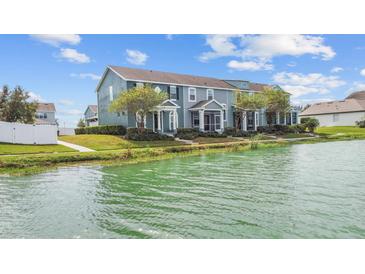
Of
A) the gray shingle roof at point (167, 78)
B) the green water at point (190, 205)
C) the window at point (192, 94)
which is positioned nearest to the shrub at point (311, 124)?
the gray shingle roof at point (167, 78)

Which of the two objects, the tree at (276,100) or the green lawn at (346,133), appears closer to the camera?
the green lawn at (346,133)

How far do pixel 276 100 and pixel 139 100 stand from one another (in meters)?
16.4

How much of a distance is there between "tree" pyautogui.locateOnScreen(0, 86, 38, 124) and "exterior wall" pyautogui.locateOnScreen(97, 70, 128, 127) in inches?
245

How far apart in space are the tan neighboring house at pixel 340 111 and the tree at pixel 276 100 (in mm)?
15508

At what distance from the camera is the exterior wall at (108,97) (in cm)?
2569

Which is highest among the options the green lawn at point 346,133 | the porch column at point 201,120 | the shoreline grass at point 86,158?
the porch column at point 201,120

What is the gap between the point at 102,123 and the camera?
29453mm

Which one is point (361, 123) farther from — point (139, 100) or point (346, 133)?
point (139, 100)

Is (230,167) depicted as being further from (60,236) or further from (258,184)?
(60,236)

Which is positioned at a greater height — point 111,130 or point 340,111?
point 340,111

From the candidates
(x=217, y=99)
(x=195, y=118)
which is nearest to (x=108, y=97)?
(x=195, y=118)

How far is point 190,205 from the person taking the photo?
6777 mm

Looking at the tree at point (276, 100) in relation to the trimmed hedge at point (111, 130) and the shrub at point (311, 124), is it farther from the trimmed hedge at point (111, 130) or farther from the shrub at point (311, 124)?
the trimmed hedge at point (111, 130)

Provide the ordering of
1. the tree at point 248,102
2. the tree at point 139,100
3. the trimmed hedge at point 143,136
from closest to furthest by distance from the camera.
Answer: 1. the tree at point 139,100
2. the trimmed hedge at point 143,136
3. the tree at point 248,102
